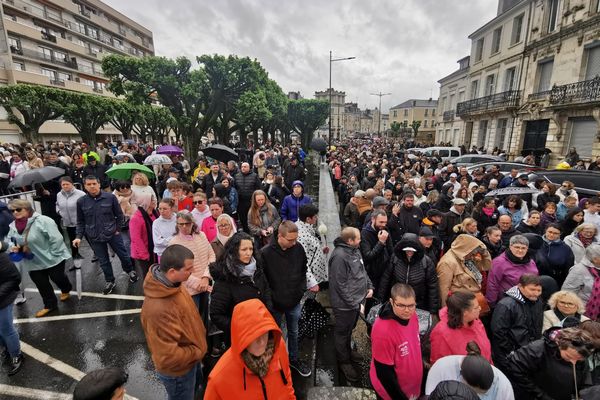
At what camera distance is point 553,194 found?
660 centimetres

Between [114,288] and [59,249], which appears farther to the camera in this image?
[114,288]

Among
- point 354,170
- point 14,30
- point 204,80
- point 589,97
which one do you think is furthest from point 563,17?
point 14,30

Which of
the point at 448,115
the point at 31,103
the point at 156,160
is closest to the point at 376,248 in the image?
the point at 156,160

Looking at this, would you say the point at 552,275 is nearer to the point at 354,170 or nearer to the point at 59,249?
the point at 59,249

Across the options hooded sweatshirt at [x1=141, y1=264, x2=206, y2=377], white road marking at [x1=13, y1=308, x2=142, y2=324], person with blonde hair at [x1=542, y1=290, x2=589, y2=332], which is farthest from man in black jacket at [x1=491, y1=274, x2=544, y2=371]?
white road marking at [x1=13, y1=308, x2=142, y2=324]

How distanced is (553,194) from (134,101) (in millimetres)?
17225

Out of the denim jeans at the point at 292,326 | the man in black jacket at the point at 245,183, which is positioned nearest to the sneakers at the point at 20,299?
the man in black jacket at the point at 245,183

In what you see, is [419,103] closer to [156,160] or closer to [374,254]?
[156,160]

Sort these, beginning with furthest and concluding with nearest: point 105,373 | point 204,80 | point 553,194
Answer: point 204,80
point 553,194
point 105,373

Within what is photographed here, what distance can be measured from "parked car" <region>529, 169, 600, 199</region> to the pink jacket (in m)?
10.2

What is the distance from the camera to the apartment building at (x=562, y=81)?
16094 millimetres

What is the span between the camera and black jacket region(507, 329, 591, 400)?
2330 millimetres

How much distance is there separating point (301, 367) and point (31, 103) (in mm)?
28176

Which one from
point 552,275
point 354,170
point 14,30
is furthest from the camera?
point 14,30
